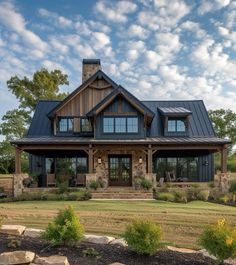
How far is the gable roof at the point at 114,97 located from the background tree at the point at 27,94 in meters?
17.7

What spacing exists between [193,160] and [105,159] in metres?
6.17

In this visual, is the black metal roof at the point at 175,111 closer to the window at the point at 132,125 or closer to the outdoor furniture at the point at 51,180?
the window at the point at 132,125

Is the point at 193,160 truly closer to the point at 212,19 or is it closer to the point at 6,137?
the point at 212,19

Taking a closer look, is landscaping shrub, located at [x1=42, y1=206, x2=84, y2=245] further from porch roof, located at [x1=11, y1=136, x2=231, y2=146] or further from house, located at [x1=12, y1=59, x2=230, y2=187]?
house, located at [x1=12, y1=59, x2=230, y2=187]

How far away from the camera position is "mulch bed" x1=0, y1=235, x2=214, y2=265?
232 inches

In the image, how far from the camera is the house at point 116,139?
21047mm

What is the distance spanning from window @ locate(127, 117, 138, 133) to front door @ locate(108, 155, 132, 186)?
1870mm

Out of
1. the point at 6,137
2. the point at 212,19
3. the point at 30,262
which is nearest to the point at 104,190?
the point at 212,19

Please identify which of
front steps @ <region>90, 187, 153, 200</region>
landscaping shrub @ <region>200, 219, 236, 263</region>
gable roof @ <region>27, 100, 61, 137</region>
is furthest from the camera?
gable roof @ <region>27, 100, 61, 137</region>

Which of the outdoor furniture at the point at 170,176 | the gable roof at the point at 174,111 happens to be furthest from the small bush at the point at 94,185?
the gable roof at the point at 174,111

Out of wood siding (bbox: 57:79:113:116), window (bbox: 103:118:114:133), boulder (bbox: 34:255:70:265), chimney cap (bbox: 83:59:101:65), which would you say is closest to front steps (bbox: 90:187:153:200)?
window (bbox: 103:118:114:133)

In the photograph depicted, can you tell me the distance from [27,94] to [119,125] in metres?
20.3

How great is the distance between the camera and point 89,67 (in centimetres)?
2630

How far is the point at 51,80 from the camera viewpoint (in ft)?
130
